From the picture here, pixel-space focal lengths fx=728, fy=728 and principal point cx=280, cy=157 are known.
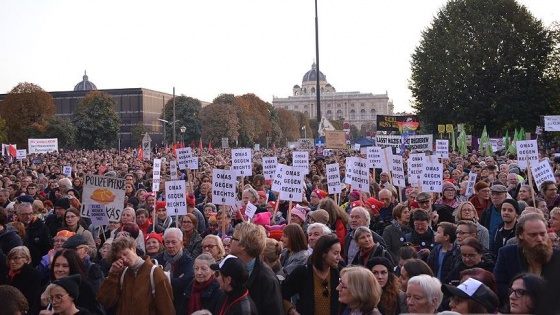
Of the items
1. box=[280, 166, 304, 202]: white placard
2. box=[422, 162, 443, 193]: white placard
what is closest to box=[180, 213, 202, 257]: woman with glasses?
box=[280, 166, 304, 202]: white placard

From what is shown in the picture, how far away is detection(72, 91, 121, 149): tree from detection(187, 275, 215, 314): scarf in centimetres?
8149

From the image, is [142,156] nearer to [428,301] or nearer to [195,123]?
[428,301]

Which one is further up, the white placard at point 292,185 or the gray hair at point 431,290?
the white placard at point 292,185

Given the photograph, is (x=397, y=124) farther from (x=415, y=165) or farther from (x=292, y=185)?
(x=292, y=185)

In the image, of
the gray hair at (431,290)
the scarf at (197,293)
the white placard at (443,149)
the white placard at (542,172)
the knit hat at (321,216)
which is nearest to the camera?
the gray hair at (431,290)

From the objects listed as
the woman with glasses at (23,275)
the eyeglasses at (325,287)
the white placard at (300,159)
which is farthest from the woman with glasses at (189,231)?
the white placard at (300,159)

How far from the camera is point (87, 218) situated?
1011cm

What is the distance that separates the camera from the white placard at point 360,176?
38.7 ft

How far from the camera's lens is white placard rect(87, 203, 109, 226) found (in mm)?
9391

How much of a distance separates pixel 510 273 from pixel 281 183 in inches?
219

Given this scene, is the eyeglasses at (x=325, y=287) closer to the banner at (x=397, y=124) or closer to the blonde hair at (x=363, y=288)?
the blonde hair at (x=363, y=288)

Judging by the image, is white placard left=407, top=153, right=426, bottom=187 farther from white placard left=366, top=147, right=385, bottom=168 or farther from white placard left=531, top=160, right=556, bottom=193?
white placard left=366, top=147, right=385, bottom=168

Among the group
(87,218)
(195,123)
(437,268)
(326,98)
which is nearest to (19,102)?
(195,123)

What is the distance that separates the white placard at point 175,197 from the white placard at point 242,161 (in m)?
3.72
